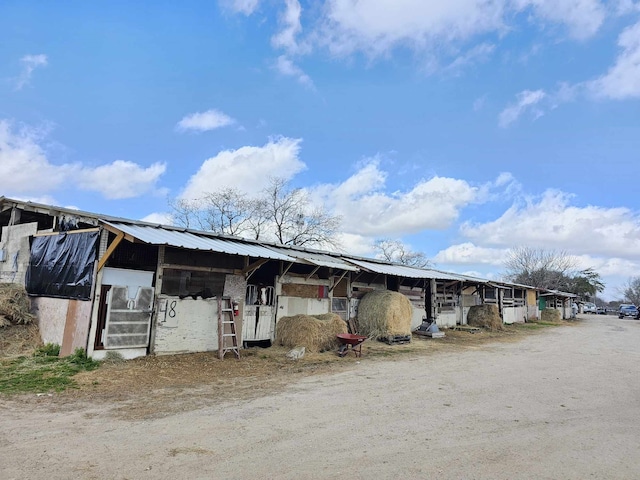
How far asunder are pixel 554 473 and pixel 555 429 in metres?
1.65

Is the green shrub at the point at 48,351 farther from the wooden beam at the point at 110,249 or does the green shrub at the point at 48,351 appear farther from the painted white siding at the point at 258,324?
the painted white siding at the point at 258,324

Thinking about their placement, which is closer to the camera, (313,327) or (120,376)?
(120,376)

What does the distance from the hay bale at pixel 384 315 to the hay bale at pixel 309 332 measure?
2858mm

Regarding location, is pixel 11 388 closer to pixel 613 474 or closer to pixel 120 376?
pixel 120 376

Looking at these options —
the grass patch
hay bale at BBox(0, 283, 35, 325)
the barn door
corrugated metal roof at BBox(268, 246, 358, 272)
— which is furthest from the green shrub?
corrugated metal roof at BBox(268, 246, 358, 272)

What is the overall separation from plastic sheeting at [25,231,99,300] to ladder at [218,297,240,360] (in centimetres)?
300

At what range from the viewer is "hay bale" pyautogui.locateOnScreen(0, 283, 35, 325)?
9961mm

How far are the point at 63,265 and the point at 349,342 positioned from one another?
731 cm

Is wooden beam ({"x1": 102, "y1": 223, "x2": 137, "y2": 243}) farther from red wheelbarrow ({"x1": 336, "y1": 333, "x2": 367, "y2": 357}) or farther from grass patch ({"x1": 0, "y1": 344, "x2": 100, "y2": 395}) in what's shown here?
red wheelbarrow ({"x1": 336, "y1": 333, "x2": 367, "y2": 357})

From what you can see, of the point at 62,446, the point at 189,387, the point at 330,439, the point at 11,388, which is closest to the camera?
the point at 62,446

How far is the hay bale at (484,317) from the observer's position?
22312mm

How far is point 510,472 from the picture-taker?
13.3 ft

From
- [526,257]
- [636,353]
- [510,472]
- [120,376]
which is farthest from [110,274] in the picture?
[526,257]

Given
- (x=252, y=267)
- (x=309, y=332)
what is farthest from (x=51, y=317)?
(x=309, y=332)
